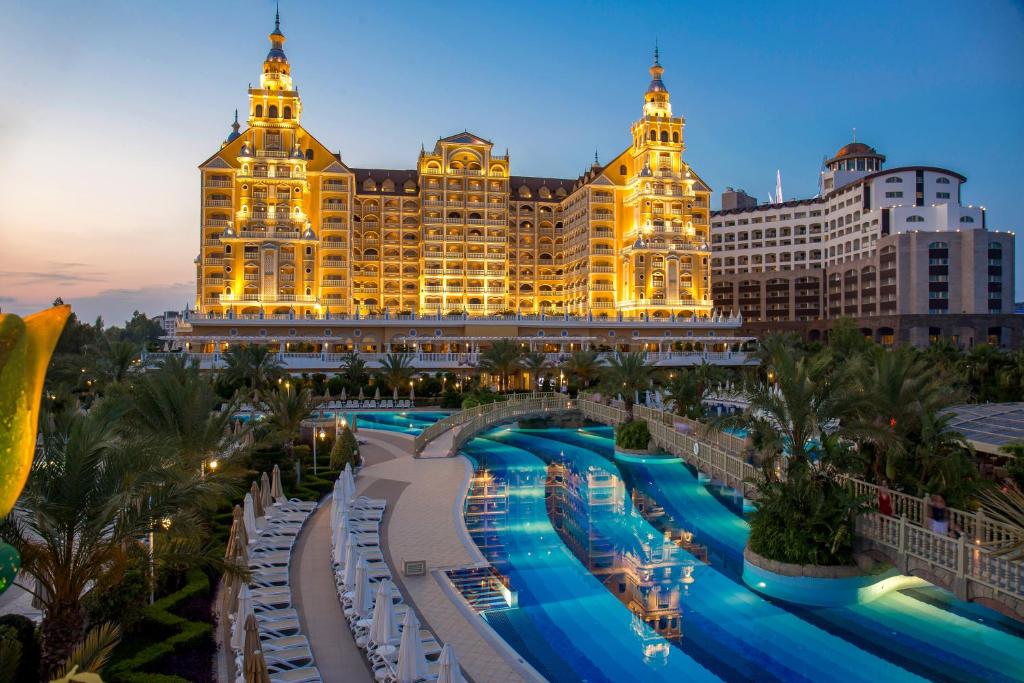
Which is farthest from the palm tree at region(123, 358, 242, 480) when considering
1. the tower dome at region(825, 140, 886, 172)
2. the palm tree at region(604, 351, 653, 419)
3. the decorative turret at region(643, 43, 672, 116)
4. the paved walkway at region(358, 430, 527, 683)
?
the tower dome at region(825, 140, 886, 172)

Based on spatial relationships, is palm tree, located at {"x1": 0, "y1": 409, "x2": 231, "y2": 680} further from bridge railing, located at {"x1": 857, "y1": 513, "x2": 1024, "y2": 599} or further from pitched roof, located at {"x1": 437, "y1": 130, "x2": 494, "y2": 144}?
pitched roof, located at {"x1": 437, "y1": 130, "x2": 494, "y2": 144}

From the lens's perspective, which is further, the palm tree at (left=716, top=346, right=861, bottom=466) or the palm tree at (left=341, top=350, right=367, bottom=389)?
the palm tree at (left=341, top=350, right=367, bottom=389)

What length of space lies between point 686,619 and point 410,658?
5989 millimetres

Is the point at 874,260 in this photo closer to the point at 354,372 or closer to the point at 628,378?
the point at 628,378

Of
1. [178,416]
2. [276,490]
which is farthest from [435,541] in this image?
[178,416]

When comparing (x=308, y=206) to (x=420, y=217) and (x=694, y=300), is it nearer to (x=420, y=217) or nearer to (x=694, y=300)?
(x=420, y=217)

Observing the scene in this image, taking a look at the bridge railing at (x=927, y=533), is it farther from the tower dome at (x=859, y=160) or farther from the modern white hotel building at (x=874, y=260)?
the tower dome at (x=859, y=160)

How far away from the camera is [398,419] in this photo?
38.3 meters

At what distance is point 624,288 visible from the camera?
213ft

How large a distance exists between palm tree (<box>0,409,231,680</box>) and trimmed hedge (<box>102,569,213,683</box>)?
81cm

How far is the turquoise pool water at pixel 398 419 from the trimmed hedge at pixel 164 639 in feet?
74.7

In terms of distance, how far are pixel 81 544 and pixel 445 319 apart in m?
48.4

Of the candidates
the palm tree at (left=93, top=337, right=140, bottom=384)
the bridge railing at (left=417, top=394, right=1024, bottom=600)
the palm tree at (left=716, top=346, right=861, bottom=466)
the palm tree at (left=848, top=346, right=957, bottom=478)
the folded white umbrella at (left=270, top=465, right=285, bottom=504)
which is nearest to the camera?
the bridge railing at (left=417, top=394, right=1024, bottom=600)

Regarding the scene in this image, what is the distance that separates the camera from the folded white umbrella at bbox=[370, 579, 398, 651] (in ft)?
33.9
